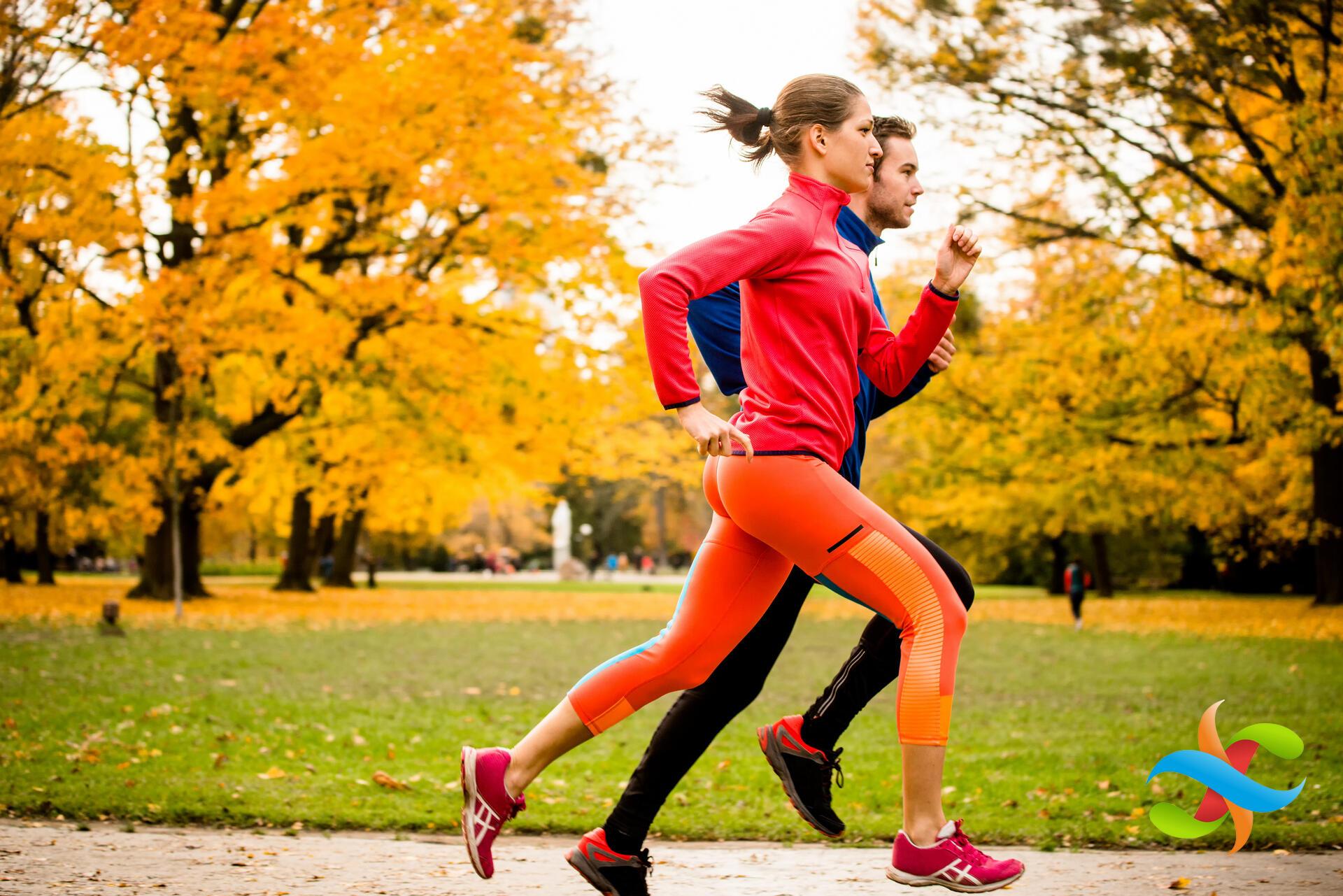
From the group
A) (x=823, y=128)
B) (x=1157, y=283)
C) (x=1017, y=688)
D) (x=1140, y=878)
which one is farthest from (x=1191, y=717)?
(x=1157, y=283)

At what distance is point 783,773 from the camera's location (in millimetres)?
3730

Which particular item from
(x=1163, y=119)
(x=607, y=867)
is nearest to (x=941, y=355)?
(x=607, y=867)

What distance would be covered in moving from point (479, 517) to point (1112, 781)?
6981 centimetres

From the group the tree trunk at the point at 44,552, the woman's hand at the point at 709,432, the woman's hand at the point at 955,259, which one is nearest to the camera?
the woman's hand at the point at 709,432

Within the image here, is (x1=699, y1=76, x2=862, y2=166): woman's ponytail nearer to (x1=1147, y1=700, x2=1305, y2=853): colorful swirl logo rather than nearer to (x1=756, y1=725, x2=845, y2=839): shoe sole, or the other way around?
(x1=756, y1=725, x2=845, y2=839): shoe sole

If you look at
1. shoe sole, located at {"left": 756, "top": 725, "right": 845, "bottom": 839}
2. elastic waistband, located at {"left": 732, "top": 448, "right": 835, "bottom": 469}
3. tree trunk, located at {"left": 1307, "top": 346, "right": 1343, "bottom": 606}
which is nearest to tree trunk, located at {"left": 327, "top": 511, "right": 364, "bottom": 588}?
tree trunk, located at {"left": 1307, "top": 346, "right": 1343, "bottom": 606}

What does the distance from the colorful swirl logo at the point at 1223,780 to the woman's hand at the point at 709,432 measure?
1544mm

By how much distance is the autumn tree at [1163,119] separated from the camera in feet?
50.0

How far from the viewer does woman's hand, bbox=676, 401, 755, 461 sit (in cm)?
295

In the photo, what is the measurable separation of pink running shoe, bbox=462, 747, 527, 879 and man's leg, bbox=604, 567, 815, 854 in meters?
0.30

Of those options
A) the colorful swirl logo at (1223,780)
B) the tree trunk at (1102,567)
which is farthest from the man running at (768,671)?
the tree trunk at (1102,567)

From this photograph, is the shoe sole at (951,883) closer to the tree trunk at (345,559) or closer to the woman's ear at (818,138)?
the woman's ear at (818,138)

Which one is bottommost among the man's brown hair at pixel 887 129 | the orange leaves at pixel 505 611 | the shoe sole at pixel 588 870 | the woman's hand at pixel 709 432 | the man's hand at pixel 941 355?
the orange leaves at pixel 505 611

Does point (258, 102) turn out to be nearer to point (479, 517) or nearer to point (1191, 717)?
point (1191, 717)
